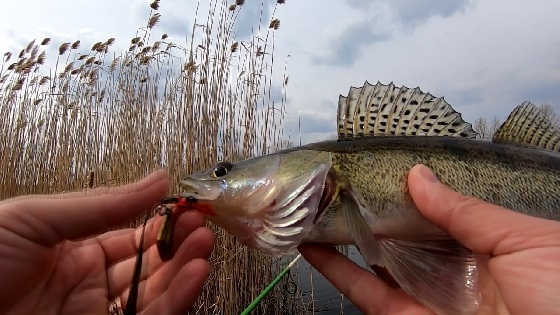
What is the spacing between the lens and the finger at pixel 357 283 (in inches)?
78.7

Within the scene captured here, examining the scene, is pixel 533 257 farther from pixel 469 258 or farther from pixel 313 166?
pixel 313 166

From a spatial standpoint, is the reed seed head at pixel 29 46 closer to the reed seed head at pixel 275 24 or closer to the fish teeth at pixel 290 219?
the reed seed head at pixel 275 24

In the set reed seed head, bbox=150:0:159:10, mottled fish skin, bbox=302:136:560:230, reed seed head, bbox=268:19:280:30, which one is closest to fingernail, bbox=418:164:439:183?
mottled fish skin, bbox=302:136:560:230

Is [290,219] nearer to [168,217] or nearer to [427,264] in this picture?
[168,217]

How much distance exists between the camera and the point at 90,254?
191 centimetres

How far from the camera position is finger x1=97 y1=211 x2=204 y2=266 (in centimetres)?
179

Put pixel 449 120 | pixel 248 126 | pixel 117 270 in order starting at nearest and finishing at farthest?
pixel 117 270
pixel 449 120
pixel 248 126

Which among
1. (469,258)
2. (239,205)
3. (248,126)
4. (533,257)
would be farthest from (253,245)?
(248,126)

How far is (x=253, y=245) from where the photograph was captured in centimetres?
187

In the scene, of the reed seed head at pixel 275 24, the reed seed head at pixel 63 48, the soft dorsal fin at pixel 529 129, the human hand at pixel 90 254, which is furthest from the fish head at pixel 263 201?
the reed seed head at pixel 63 48

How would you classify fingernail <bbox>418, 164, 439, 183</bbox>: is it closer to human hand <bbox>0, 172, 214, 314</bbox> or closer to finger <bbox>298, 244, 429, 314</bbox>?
finger <bbox>298, 244, 429, 314</bbox>

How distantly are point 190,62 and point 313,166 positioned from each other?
3.39 meters

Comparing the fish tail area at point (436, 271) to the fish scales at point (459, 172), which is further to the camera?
the fish scales at point (459, 172)

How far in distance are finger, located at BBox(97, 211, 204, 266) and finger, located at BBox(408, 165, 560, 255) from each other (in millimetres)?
921
